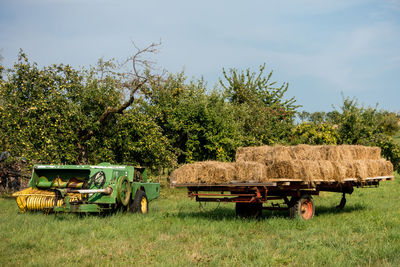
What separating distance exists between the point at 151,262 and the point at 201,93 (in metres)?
20.3

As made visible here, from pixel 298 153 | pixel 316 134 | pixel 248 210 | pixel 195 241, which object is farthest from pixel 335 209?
pixel 316 134

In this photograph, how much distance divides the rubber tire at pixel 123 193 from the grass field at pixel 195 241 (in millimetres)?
452

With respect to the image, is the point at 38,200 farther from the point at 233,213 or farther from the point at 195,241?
the point at 233,213

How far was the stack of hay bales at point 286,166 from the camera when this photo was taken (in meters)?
11.0

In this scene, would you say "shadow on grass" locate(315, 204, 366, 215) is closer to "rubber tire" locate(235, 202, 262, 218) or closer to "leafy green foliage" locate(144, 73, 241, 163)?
"rubber tire" locate(235, 202, 262, 218)

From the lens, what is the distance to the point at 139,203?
1351 cm

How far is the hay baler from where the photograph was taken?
1198 cm

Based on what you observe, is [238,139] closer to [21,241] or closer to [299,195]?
[299,195]

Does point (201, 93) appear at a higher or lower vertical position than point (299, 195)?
higher

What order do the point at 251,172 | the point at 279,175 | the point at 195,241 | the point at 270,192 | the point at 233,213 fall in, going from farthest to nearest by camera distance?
the point at 233,213 → the point at 270,192 → the point at 279,175 → the point at 251,172 → the point at 195,241

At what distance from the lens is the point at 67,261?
24.2 ft

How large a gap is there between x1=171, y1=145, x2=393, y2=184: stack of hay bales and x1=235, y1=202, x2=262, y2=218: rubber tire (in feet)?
4.55

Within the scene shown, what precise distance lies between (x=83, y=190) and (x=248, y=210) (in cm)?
481

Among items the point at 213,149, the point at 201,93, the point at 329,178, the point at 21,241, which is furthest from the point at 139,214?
the point at 201,93
